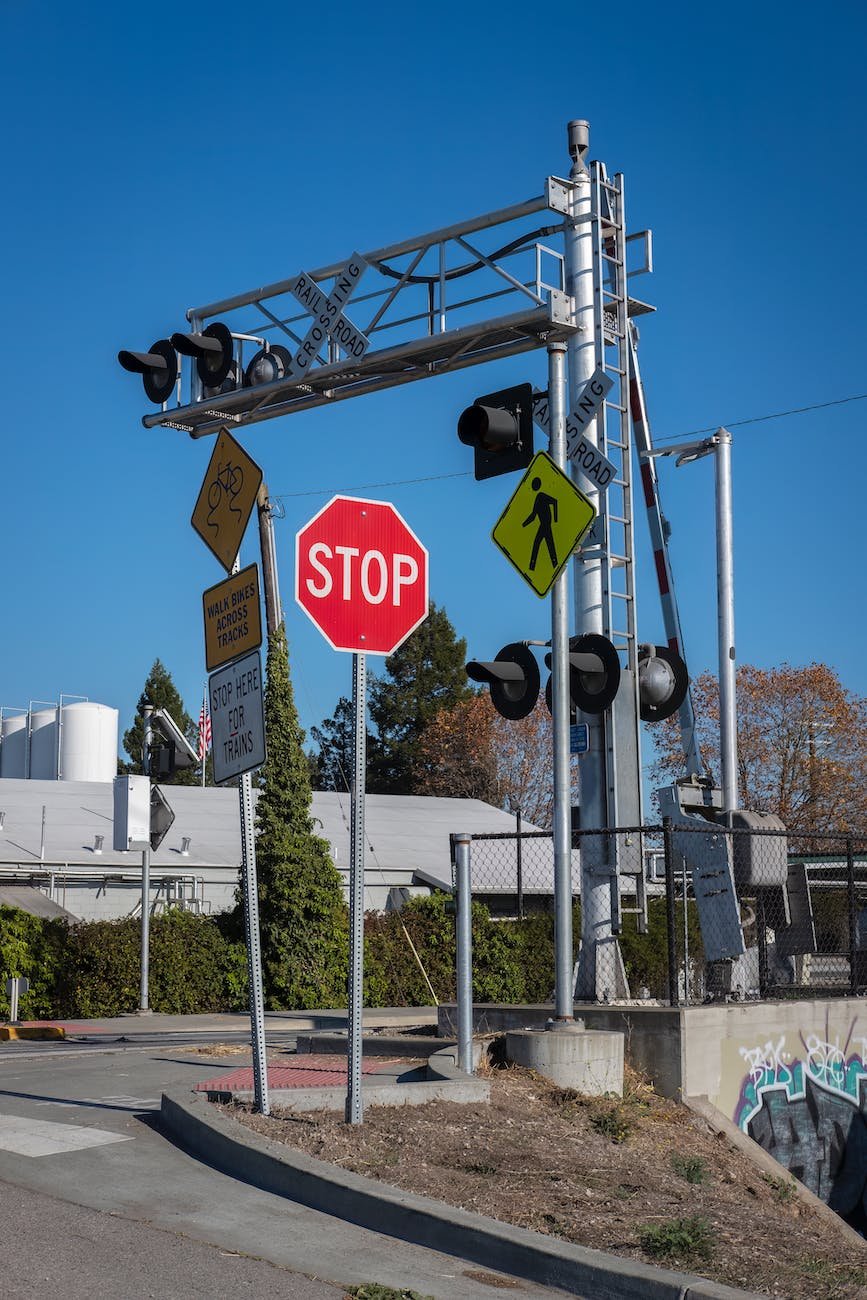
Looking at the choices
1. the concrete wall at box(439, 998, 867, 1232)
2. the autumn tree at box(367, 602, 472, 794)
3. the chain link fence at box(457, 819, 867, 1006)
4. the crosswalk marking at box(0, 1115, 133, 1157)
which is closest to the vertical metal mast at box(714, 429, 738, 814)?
the chain link fence at box(457, 819, 867, 1006)

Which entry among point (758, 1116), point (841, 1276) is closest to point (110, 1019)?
point (758, 1116)

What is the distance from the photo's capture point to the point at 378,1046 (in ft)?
40.0

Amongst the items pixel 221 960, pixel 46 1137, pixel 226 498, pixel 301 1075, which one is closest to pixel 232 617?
pixel 226 498

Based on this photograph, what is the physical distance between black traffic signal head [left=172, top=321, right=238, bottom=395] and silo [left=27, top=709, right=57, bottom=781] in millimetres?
38139

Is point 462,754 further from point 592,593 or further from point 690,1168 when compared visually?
point 690,1168

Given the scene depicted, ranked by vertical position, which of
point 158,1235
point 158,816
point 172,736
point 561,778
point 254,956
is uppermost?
point 172,736

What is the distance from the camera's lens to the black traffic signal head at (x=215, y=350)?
1689cm

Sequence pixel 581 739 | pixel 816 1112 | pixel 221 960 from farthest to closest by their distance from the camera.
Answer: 1. pixel 221 960
2. pixel 581 739
3. pixel 816 1112

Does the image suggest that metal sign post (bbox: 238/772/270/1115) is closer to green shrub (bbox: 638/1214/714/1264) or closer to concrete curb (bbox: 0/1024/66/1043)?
green shrub (bbox: 638/1214/714/1264)

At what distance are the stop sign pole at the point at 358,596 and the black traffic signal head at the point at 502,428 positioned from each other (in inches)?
103

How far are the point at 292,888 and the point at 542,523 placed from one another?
14.8 metres

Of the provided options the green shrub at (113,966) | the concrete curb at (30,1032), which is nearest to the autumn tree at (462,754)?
the green shrub at (113,966)

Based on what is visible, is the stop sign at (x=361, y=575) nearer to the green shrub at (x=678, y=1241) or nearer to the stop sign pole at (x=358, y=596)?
the stop sign pole at (x=358, y=596)

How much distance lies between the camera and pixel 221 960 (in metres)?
22.6
